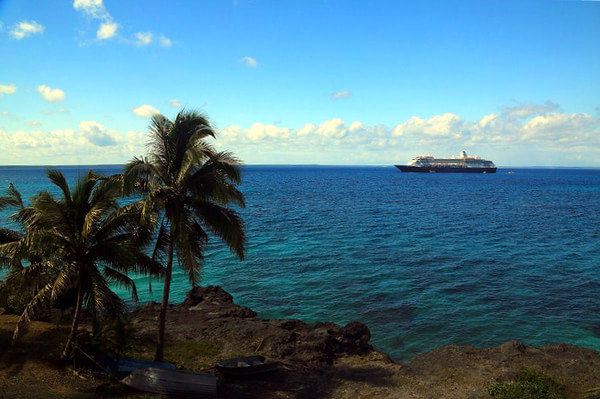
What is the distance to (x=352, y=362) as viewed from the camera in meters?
23.1

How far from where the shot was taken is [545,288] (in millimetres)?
37500

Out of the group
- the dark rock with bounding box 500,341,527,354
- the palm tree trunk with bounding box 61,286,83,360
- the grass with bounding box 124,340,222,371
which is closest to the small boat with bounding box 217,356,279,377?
the grass with bounding box 124,340,222,371

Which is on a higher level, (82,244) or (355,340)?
(82,244)

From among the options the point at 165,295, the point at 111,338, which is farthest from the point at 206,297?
the point at 165,295

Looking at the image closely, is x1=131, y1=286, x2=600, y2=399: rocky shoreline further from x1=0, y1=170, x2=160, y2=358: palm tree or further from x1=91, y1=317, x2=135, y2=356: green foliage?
x1=0, y1=170, x2=160, y2=358: palm tree

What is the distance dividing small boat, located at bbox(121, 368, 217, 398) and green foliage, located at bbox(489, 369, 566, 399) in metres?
12.1

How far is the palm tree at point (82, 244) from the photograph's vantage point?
16.1 m

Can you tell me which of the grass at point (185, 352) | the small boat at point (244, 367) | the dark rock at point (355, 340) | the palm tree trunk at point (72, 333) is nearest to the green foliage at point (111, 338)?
the palm tree trunk at point (72, 333)

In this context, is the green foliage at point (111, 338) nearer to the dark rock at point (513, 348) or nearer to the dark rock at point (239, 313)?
the dark rock at point (239, 313)

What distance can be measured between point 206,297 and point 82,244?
18009 millimetres

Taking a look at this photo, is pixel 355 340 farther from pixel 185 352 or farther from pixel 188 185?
pixel 188 185

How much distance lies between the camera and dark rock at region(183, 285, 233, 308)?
33062mm

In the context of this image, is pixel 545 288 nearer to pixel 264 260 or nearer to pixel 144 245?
pixel 264 260

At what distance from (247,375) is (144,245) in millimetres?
7716
